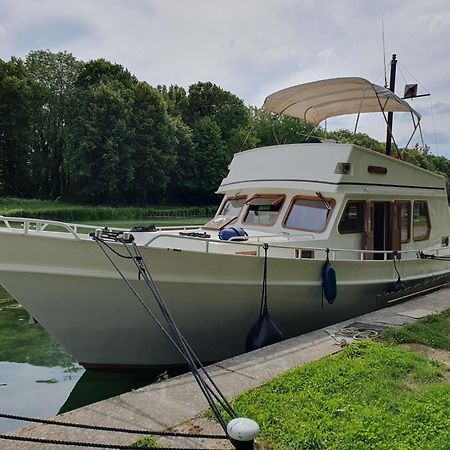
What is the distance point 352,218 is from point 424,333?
2332 millimetres

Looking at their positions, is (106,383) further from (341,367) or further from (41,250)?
(341,367)

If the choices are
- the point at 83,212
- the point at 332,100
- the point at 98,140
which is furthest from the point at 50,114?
the point at 332,100

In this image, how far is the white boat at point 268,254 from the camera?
5246mm

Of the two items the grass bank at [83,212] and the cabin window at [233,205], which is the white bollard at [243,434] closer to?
the cabin window at [233,205]

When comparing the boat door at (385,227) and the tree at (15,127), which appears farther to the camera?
the tree at (15,127)

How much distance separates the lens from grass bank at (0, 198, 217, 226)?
28.8 meters

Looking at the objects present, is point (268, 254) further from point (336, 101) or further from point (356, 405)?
point (336, 101)

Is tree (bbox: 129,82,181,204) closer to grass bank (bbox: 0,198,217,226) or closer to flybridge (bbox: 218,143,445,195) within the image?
grass bank (bbox: 0,198,217,226)

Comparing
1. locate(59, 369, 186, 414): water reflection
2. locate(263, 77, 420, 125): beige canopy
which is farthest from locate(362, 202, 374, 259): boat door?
locate(59, 369, 186, 414): water reflection

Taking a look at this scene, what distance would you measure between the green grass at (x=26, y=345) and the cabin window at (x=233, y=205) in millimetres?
3835

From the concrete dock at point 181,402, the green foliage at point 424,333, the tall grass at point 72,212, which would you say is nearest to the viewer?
the concrete dock at point 181,402

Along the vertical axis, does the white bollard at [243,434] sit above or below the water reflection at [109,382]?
above

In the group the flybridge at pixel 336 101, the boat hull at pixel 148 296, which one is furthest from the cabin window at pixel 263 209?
the flybridge at pixel 336 101

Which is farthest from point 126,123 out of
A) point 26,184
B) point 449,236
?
point 449,236
